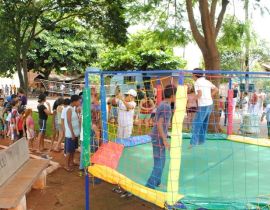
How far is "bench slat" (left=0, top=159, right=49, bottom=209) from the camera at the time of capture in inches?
196

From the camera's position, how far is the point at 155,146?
5586 mm

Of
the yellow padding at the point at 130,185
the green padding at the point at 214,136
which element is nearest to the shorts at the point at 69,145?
the yellow padding at the point at 130,185

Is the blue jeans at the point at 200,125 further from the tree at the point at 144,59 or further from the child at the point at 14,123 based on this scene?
the tree at the point at 144,59

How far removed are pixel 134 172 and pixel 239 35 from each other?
840 centimetres

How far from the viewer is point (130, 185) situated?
17.0 feet

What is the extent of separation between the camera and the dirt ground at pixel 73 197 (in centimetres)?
613

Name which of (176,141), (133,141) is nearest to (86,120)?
(176,141)

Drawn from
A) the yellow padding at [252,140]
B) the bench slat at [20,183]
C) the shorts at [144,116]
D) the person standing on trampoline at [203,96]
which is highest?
the person standing on trampoline at [203,96]

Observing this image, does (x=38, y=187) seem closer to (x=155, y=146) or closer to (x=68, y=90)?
→ (x=155, y=146)

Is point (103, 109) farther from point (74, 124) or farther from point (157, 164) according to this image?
point (157, 164)

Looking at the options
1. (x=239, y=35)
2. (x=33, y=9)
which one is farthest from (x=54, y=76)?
(x=239, y=35)

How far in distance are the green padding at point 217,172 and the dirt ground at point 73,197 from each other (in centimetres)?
51

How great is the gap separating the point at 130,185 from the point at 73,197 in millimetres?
1757

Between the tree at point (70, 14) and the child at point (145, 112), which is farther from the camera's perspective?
the tree at point (70, 14)
